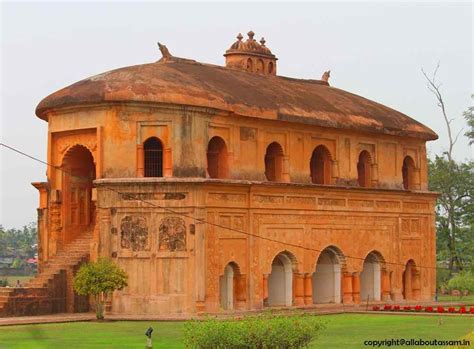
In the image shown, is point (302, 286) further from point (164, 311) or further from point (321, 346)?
point (321, 346)

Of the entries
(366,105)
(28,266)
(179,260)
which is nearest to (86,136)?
(179,260)

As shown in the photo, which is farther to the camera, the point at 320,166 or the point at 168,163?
the point at 320,166

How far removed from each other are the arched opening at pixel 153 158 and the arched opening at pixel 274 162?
14.9 ft

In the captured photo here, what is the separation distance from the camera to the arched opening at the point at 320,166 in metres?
41.0

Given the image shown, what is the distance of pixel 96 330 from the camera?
29094mm

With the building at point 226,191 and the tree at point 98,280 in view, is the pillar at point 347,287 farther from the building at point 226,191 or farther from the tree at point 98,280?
the tree at point 98,280

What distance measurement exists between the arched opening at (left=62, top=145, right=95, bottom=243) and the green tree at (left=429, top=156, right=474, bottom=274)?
23.1 m

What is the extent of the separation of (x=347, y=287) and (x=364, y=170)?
15.0ft

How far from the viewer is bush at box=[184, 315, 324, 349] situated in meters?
20.2

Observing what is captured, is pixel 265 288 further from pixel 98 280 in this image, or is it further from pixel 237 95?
pixel 98 280

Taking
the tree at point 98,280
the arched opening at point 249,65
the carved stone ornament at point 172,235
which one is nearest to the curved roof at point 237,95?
the arched opening at point 249,65

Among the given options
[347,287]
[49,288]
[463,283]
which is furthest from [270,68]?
[49,288]

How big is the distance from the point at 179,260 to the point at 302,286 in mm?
5909

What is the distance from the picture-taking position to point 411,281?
44.4 metres
